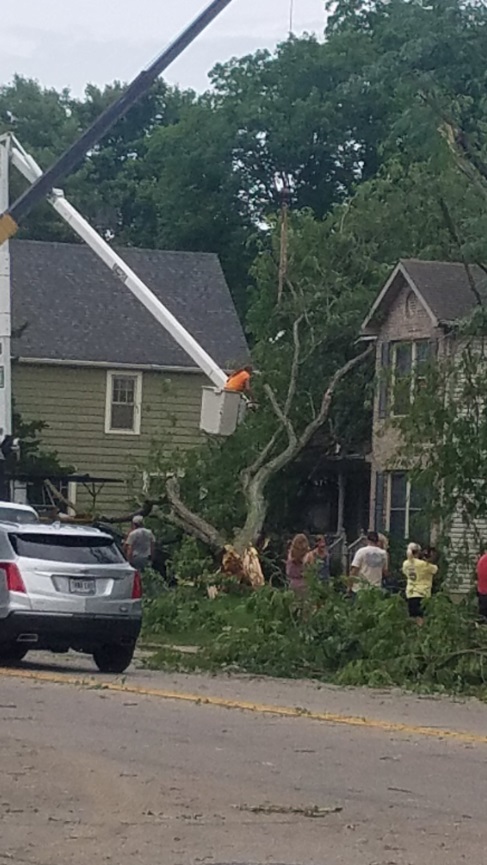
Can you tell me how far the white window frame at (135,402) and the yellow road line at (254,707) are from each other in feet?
94.2

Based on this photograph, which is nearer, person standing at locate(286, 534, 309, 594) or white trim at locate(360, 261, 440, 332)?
person standing at locate(286, 534, 309, 594)

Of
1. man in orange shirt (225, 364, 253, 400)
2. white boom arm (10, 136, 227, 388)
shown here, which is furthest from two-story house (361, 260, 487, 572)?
man in orange shirt (225, 364, 253, 400)

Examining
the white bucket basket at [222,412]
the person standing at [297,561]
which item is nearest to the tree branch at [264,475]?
the white bucket basket at [222,412]

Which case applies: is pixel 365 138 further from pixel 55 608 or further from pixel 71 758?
pixel 71 758

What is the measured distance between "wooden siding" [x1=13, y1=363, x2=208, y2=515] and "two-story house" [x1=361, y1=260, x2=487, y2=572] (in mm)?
7567

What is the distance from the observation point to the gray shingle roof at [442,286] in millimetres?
39688

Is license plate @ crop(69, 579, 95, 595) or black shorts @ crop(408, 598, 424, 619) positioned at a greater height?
license plate @ crop(69, 579, 95, 595)

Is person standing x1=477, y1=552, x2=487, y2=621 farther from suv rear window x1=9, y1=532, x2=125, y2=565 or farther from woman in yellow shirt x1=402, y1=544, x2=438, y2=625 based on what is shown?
suv rear window x1=9, y1=532, x2=125, y2=565

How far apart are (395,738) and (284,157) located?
56.7m

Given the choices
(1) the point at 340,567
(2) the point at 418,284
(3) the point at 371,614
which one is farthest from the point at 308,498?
(3) the point at 371,614

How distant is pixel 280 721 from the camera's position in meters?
15.8

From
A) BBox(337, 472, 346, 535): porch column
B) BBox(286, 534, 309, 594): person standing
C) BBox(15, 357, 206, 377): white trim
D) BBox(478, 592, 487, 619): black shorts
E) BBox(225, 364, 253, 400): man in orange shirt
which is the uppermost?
BBox(15, 357, 206, 377): white trim

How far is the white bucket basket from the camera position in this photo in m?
31.4

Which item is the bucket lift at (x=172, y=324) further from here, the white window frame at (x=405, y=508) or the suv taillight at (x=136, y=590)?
the suv taillight at (x=136, y=590)
